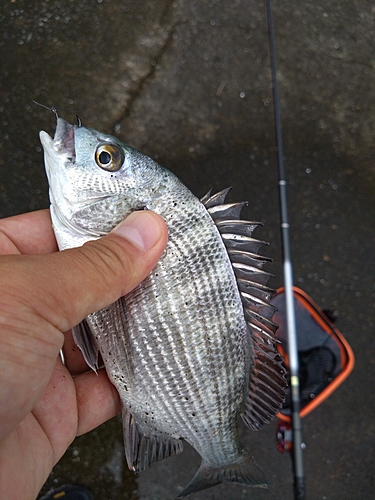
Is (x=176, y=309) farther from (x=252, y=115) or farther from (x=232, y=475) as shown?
(x=252, y=115)

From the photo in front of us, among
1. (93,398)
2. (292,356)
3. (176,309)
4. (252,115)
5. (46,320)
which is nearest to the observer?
(46,320)

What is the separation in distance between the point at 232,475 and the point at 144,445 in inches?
16.1

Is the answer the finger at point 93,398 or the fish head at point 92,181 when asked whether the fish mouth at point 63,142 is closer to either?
the fish head at point 92,181

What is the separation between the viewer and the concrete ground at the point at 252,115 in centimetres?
242

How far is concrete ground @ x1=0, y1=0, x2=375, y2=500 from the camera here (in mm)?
2416

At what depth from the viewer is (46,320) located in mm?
1096

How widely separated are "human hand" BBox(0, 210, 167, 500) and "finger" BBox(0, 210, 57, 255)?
0.06 ft

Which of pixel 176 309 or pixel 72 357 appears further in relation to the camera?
pixel 72 357

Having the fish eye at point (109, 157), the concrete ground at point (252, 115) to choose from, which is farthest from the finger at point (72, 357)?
the fish eye at point (109, 157)

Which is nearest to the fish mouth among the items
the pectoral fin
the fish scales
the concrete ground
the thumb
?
the thumb

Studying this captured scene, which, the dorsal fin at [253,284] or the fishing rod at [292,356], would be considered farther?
the fishing rod at [292,356]

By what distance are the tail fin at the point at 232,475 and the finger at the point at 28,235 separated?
4.23ft

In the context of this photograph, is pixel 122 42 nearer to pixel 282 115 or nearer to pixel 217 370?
pixel 282 115

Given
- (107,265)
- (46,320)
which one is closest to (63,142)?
(107,265)
